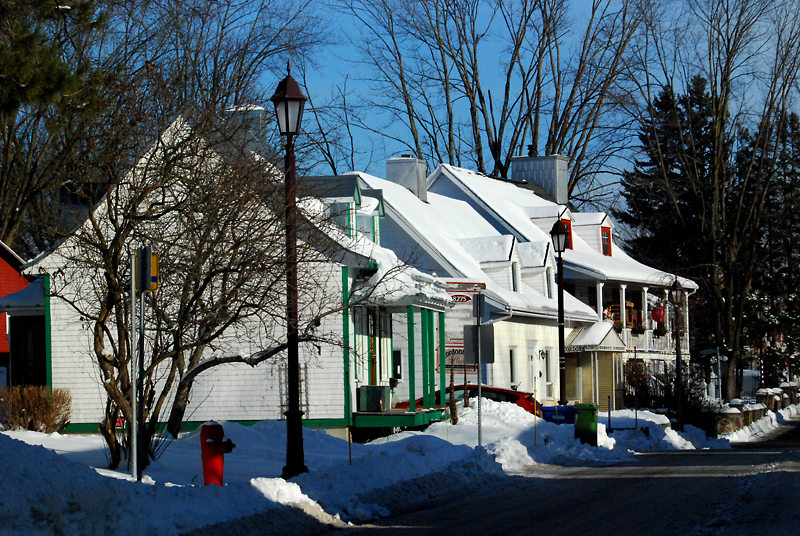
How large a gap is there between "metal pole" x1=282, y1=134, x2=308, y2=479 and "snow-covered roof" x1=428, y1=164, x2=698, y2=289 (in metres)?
28.9

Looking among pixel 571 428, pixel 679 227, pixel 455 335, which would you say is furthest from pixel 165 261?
pixel 679 227

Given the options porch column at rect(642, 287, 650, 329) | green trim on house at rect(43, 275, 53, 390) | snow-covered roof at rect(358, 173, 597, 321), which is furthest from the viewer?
porch column at rect(642, 287, 650, 329)

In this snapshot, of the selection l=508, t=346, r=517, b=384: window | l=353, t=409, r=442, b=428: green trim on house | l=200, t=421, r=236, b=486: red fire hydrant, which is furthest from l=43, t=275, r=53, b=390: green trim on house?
l=508, t=346, r=517, b=384: window

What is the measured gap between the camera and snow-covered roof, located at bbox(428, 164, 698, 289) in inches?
1697

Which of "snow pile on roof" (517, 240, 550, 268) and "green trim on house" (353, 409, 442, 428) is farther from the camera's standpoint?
"snow pile on roof" (517, 240, 550, 268)

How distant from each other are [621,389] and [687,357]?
11.2 metres

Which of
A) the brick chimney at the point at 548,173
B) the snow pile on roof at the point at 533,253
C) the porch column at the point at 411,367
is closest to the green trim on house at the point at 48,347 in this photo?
the porch column at the point at 411,367

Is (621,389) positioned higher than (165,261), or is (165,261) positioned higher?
(165,261)

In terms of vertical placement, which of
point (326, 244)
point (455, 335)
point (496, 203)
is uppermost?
point (496, 203)

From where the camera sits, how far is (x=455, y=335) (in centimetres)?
3369

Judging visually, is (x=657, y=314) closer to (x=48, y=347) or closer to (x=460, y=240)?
(x=460, y=240)

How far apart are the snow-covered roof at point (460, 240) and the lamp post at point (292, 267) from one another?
19.4 meters

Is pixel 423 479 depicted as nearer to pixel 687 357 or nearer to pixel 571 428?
pixel 571 428

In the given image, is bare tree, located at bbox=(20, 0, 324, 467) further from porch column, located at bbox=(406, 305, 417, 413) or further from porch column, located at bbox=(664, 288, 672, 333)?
porch column, located at bbox=(664, 288, 672, 333)
